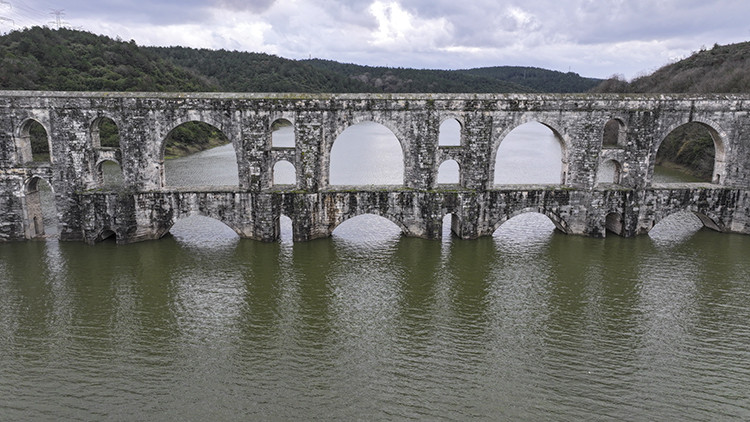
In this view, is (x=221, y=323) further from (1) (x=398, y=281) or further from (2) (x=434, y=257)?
(2) (x=434, y=257)

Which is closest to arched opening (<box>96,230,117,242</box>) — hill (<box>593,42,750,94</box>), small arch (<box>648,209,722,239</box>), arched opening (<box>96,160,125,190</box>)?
arched opening (<box>96,160,125,190</box>)

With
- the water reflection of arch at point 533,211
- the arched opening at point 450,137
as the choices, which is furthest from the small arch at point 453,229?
the arched opening at point 450,137

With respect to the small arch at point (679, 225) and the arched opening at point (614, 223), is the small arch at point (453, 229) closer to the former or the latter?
the arched opening at point (614, 223)

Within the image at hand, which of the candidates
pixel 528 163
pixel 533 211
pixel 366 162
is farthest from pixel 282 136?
pixel 533 211

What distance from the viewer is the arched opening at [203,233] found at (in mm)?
19839

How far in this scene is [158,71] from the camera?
167 ft

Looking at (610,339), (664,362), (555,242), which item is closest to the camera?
(664,362)

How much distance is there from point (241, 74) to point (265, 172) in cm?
6170

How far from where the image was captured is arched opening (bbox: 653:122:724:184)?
3262 centimetres

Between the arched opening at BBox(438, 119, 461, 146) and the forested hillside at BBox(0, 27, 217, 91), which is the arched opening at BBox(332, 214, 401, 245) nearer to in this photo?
the arched opening at BBox(438, 119, 461, 146)

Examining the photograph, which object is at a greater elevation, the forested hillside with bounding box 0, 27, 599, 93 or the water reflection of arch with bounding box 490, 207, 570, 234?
the forested hillside with bounding box 0, 27, 599, 93

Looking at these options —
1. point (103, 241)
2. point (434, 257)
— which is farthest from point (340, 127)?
point (103, 241)

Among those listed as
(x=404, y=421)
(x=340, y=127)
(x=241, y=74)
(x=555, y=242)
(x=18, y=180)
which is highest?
(x=241, y=74)

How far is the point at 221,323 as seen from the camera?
13352 millimetres
